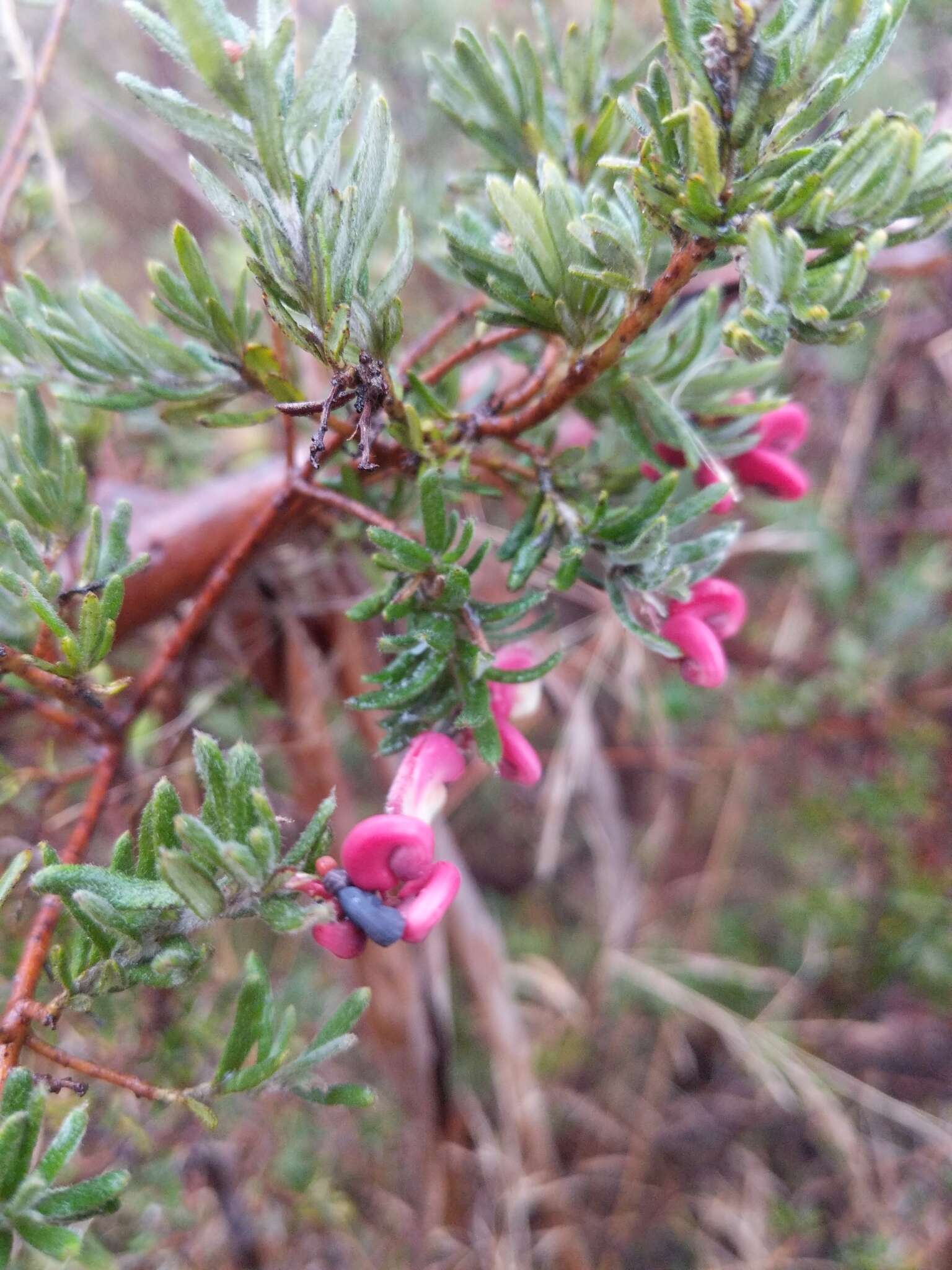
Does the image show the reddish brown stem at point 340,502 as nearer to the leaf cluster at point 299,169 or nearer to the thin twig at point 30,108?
the leaf cluster at point 299,169

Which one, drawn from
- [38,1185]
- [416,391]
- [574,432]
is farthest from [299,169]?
[574,432]

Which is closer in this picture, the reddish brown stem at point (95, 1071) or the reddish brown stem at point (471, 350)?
the reddish brown stem at point (95, 1071)

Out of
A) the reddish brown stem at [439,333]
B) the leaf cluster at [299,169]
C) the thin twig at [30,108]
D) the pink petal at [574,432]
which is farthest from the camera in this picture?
the pink petal at [574,432]

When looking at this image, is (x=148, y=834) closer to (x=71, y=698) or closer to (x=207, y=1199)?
(x=71, y=698)

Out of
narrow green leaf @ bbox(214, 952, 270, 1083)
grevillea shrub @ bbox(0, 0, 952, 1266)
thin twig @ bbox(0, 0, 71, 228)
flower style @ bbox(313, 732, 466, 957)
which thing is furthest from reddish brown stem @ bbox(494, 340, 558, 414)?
thin twig @ bbox(0, 0, 71, 228)

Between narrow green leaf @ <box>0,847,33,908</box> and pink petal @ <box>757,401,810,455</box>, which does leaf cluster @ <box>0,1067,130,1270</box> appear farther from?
pink petal @ <box>757,401,810,455</box>

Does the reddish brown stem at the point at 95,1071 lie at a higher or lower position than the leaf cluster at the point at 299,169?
lower

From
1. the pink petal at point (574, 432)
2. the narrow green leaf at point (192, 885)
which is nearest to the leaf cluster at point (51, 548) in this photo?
the narrow green leaf at point (192, 885)

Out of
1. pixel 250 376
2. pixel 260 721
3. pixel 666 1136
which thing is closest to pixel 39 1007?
pixel 250 376
